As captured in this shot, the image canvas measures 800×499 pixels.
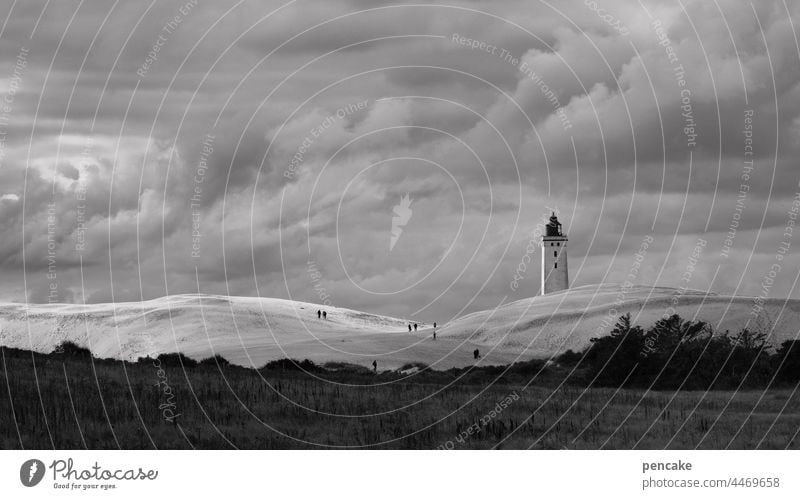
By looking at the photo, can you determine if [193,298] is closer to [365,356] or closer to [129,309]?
[129,309]

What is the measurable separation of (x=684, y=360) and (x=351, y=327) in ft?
90.6

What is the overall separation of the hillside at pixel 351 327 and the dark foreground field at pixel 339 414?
1411cm

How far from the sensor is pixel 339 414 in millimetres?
31625

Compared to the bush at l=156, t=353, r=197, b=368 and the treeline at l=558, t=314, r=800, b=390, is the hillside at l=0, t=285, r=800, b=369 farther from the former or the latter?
the treeline at l=558, t=314, r=800, b=390

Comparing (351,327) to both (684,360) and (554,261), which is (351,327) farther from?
(554,261)

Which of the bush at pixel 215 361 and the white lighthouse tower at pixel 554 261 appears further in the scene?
the white lighthouse tower at pixel 554 261

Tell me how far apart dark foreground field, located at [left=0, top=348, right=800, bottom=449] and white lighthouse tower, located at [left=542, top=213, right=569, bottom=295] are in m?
59.5

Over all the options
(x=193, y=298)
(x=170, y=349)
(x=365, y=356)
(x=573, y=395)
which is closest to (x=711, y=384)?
(x=573, y=395)

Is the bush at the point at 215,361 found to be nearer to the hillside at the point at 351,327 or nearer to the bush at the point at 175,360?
the bush at the point at 175,360

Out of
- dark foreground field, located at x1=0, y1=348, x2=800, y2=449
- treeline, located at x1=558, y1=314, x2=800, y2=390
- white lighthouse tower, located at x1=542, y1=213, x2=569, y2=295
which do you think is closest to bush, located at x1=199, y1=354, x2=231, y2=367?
dark foreground field, located at x1=0, y1=348, x2=800, y2=449

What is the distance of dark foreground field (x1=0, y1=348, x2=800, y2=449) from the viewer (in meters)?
27.8

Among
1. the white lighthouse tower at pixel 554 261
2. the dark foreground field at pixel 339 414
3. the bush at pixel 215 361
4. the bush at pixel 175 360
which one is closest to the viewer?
the dark foreground field at pixel 339 414

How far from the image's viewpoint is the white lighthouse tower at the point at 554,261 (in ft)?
329

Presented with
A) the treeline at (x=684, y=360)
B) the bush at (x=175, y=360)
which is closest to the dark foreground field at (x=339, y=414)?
the treeline at (x=684, y=360)
